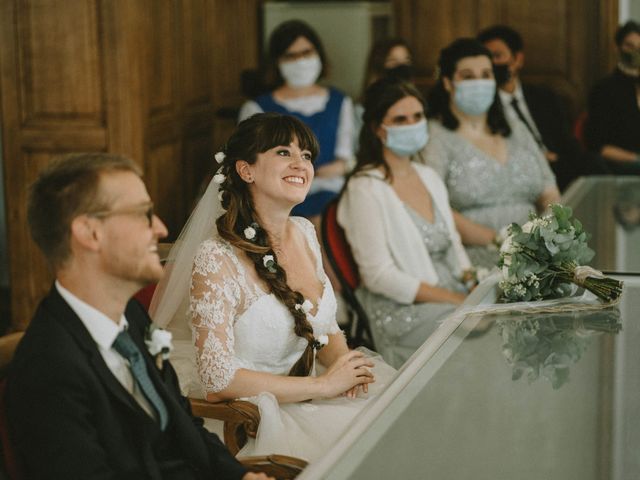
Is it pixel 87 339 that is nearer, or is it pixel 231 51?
pixel 87 339

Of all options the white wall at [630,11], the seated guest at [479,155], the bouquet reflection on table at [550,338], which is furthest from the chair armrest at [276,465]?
the white wall at [630,11]

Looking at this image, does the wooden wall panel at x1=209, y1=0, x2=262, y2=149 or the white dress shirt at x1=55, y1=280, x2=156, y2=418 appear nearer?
the white dress shirt at x1=55, y1=280, x2=156, y2=418

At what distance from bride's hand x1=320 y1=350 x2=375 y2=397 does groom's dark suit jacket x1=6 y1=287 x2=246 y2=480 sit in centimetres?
87

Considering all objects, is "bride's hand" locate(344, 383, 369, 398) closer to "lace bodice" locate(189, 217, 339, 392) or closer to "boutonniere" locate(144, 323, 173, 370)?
"lace bodice" locate(189, 217, 339, 392)

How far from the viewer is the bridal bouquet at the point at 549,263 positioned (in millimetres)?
3018

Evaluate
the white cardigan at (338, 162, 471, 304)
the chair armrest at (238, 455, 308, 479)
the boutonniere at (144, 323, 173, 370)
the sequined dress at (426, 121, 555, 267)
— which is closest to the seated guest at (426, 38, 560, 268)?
the sequined dress at (426, 121, 555, 267)

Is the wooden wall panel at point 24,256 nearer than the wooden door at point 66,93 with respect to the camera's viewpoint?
No

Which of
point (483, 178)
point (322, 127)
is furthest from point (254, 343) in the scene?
point (322, 127)

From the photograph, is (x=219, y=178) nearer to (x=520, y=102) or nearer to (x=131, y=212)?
(x=131, y=212)

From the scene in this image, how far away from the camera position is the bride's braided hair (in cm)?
286

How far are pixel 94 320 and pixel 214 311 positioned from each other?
83 centimetres

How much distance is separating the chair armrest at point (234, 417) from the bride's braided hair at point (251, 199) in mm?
307

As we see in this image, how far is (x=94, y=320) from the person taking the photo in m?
1.91

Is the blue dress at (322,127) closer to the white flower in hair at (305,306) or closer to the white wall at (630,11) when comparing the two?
the white wall at (630,11)
